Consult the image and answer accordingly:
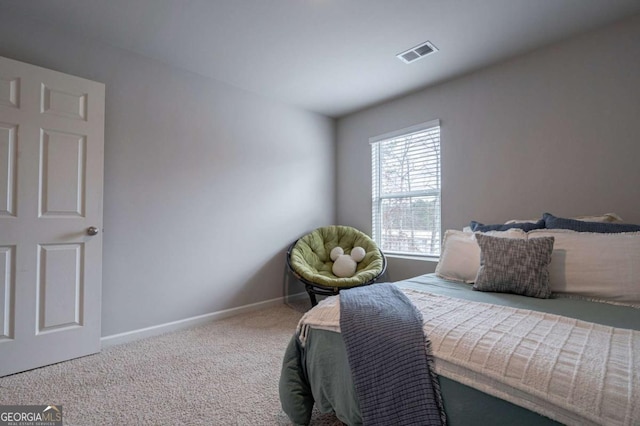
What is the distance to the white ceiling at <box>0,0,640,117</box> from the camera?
6.38 feet

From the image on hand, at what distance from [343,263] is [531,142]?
199 cm

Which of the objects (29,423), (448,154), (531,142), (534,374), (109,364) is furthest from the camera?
(448,154)

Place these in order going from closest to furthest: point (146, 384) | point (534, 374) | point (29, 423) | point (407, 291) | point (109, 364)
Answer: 1. point (534, 374)
2. point (29, 423)
3. point (407, 291)
4. point (146, 384)
5. point (109, 364)

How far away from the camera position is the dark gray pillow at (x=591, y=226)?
1704 mm

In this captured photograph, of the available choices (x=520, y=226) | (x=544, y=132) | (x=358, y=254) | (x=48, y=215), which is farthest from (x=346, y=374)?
(x=544, y=132)

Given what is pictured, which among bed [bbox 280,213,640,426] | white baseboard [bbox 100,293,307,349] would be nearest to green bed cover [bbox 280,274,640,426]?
bed [bbox 280,213,640,426]

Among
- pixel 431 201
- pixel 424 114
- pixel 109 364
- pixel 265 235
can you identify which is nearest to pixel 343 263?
pixel 265 235

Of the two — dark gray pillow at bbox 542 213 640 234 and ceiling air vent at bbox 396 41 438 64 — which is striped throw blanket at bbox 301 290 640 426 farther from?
ceiling air vent at bbox 396 41 438 64

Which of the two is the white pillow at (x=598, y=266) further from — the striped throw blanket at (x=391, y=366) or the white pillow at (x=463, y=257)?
the striped throw blanket at (x=391, y=366)

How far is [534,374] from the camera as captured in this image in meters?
0.81

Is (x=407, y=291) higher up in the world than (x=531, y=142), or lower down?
Result: lower down

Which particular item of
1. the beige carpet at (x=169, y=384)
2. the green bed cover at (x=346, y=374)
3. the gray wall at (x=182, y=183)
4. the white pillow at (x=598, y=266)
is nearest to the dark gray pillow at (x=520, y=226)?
the white pillow at (x=598, y=266)

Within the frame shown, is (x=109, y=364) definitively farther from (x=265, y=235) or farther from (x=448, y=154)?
(x=448, y=154)

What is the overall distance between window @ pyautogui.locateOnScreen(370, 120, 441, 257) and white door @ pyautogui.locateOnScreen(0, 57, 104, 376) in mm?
2771
